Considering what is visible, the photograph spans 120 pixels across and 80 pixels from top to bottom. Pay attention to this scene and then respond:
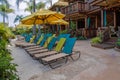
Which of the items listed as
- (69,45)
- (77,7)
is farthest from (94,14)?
(69,45)

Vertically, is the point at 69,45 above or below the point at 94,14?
below

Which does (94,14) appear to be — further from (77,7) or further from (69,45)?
(69,45)

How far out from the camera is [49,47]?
1151 cm

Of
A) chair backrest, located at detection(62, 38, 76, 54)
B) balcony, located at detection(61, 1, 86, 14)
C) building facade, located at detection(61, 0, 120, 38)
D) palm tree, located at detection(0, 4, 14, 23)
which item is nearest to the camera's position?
chair backrest, located at detection(62, 38, 76, 54)

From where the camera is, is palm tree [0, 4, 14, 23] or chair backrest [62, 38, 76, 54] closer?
chair backrest [62, 38, 76, 54]

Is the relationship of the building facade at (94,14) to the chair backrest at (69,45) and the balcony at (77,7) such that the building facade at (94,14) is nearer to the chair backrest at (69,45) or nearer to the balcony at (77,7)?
the balcony at (77,7)

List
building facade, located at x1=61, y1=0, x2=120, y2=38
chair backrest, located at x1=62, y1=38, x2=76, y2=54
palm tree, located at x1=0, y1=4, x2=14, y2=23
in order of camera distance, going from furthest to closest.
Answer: palm tree, located at x1=0, y1=4, x2=14, y2=23 → building facade, located at x1=61, y1=0, x2=120, y2=38 → chair backrest, located at x1=62, y1=38, x2=76, y2=54

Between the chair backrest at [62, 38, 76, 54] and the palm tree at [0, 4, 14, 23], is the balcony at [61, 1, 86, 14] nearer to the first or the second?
the chair backrest at [62, 38, 76, 54]

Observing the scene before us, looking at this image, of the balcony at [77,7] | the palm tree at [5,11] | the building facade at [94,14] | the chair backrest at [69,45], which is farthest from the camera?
the palm tree at [5,11]

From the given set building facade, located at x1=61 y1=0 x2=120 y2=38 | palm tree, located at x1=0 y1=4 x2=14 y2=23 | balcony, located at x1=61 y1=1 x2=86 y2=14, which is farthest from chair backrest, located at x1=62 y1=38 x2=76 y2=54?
palm tree, located at x1=0 y1=4 x2=14 y2=23

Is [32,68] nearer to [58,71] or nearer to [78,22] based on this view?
[58,71]

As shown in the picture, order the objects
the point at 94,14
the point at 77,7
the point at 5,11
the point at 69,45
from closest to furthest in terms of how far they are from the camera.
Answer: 1. the point at 69,45
2. the point at 77,7
3. the point at 94,14
4. the point at 5,11

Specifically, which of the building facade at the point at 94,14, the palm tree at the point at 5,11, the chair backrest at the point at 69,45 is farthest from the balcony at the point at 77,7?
the palm tree at the point at 5,11

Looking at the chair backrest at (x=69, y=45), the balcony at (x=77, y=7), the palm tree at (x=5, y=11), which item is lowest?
the chair backrest at (x=69, y=45)
